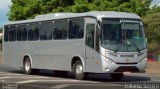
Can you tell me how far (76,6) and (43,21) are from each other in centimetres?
2352

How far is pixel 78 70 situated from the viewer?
78.4 feet

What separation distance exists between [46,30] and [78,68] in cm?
407

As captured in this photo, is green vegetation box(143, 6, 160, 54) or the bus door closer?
the bus door

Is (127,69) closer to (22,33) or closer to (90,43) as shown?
(90,43)

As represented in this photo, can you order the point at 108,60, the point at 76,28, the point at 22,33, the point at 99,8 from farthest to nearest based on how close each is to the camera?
the point at 99,8 → the point at 22,33 → the point at 76,28 → the point at 108,60

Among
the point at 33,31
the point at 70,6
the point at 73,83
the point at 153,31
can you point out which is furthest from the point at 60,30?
the point at 70,6

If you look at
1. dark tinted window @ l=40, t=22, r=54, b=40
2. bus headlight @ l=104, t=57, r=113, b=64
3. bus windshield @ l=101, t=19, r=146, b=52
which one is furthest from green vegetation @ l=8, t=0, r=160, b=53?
bus headlight @ l=104, t=57, r=113, b=64

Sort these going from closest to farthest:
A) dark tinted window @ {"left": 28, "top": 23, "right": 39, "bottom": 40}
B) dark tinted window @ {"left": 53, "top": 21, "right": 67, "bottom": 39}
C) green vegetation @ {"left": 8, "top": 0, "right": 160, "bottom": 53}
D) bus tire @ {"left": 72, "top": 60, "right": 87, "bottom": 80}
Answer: bus tire @ {"left": 72, "top": 60, "right": 87, "bottom": 80}
dark tinted window @ {"left": 53, "top": 21, "right": 67, "bottom": 39}
dark tinted window @ {"left": 28, "top": 23, "right": 39, "bottom": 40}
green vegetation @ {"left": 8, "top": 0, "right": 160, "bottom": 53}

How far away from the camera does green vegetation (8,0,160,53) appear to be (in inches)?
1890

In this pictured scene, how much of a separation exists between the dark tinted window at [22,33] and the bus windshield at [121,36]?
8.02 m

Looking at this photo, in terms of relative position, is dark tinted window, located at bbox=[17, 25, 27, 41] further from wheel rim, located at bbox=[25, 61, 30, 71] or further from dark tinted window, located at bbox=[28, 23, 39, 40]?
wheel rim, located at bbox=[25, 61, 30, 71]

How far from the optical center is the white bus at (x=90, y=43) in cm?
2230

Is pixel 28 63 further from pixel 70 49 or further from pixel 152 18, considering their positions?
pixel 152 18

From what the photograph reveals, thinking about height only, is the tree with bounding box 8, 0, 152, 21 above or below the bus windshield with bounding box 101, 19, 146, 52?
above
